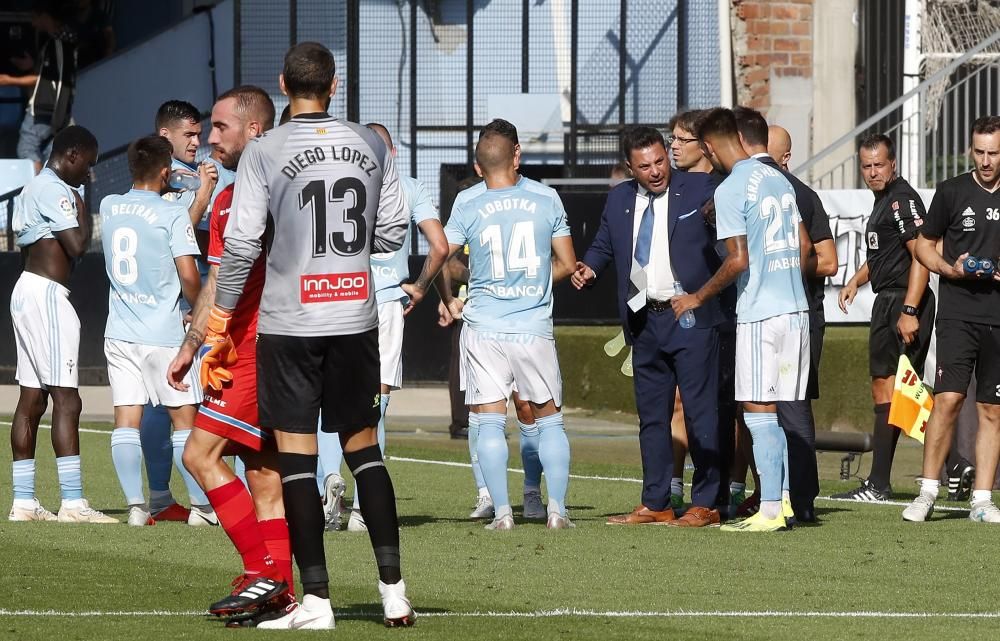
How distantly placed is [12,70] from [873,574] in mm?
22833

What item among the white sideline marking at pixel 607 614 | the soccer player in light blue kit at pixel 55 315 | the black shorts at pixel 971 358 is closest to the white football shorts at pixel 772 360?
the black shorts at pixel 971 358

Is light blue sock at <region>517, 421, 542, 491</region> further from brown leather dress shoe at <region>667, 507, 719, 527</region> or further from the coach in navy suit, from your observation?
brown leather dress shoe at <region>667, 507, 719, 527</region>

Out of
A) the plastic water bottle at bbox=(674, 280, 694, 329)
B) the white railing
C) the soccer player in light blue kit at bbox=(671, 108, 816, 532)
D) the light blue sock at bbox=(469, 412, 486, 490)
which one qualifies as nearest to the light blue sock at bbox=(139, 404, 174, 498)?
the light blue sock at bbox=(469, 412, 486, 490)

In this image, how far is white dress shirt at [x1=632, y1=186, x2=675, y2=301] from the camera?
9.50 metres

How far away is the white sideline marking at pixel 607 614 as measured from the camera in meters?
6.61

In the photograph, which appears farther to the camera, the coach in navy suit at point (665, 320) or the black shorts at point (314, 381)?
the coach in navy suit at point (665, 320)

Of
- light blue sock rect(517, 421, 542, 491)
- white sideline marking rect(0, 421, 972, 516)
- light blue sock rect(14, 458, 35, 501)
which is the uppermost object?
light blue sock rect(517, 421, 542, 491)

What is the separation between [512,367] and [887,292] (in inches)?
123

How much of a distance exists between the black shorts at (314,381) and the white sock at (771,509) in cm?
334

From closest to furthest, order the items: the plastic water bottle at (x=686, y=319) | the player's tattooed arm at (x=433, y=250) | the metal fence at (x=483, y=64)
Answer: the player's tattooed arm at (x=433, y=250), the plastic water bottle at (x=686, y=319), the metal fence at (x=483, y=64)

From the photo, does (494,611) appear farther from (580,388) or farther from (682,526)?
(580,388)

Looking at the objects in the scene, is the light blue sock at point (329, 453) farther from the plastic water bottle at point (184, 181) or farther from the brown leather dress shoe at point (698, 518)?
the brown leather dress shoe at point (698, 518)

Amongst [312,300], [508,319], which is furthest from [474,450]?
[312,300]

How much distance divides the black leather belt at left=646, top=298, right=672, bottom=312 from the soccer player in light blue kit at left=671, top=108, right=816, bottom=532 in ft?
1.07
